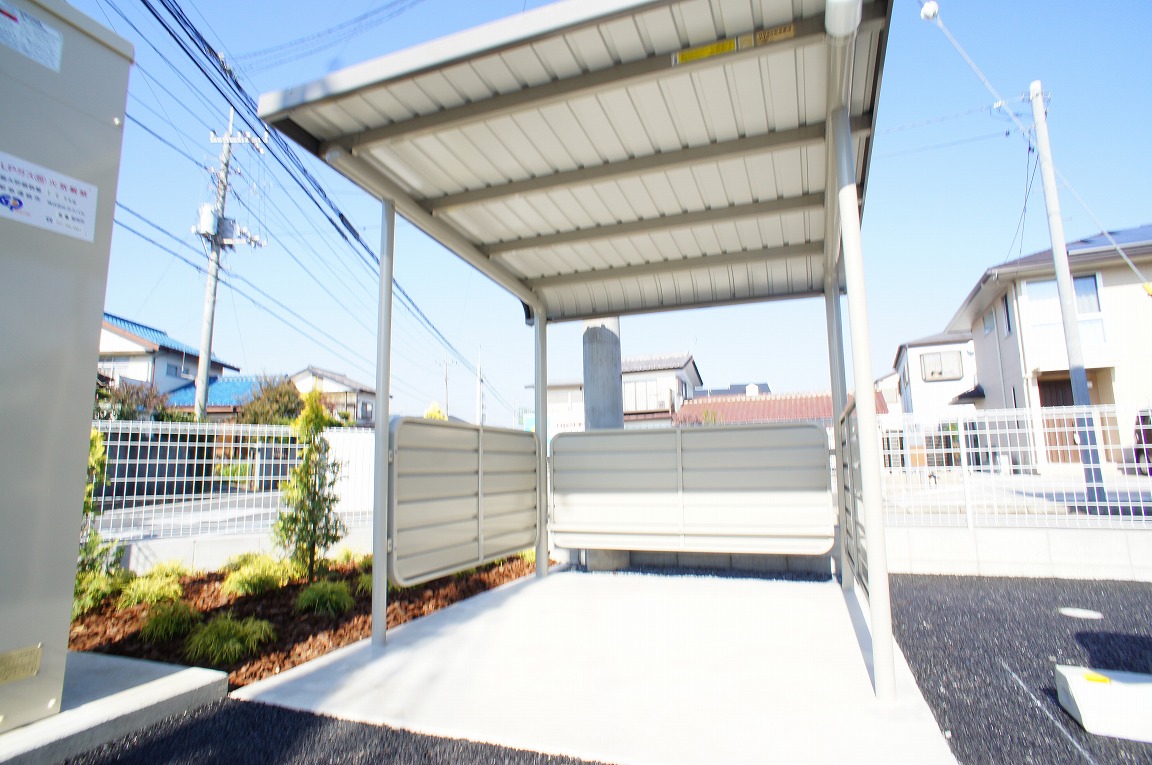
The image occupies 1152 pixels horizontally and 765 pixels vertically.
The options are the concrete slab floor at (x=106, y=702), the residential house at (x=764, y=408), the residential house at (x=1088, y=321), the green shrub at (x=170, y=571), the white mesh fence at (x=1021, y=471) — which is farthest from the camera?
the residential house at (x=764, y=408)

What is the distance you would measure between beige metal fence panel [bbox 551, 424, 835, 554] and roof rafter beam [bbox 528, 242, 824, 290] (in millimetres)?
1430

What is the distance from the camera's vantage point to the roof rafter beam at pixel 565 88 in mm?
2471

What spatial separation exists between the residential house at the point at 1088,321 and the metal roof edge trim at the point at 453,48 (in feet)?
54.3

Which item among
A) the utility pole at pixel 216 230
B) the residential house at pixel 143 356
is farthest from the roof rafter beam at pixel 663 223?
the residential house at pixel 143 356

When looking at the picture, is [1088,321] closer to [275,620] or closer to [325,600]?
[325,600]

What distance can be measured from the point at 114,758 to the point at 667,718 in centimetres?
193

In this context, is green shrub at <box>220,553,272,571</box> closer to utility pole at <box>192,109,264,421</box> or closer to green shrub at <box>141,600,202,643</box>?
green shrub at <box>141,600,202,643</box>

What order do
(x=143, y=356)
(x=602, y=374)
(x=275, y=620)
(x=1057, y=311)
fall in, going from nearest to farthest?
1. (x=275, y=620)
2. (x=602, y=374)
3. (x=1057, y=311)
4. (x=143, y=356)

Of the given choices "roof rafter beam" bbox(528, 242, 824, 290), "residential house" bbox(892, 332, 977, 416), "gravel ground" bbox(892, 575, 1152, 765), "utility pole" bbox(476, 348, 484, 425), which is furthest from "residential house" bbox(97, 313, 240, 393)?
"residential house" bbox(892, 332, 977, 416)

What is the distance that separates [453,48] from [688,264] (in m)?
2.87

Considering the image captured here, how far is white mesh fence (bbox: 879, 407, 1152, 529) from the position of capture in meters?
5.09

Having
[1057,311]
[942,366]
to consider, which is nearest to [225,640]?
[1057,311]

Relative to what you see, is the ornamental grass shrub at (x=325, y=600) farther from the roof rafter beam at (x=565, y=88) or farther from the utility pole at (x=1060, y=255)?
the utility pole at (x=1060, y=255)

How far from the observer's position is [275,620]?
3576 mm
